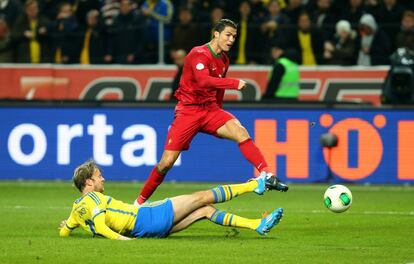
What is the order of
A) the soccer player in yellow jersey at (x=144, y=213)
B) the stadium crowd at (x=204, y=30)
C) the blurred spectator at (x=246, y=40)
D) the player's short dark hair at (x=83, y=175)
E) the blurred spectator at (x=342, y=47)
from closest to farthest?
the soccer player in yellow jersey at (x=144, y=213) → the player's short dark hair at (x=83, y=175) → the blurred spectator at (x=342, y=47) → the stadium crowd at (x=204, y=30) → the blurred spectator at (x=246, y=40)

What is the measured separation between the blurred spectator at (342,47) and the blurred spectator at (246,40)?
131cm

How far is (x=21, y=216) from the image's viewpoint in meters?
14.1

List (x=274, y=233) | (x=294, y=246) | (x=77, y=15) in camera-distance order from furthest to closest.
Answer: (x=77, y=15) < (x=274, y=233) < (x=294, y=246)

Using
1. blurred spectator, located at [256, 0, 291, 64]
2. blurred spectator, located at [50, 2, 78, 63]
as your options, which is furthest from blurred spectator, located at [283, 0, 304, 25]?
blurred spectator, located at [50, 2, 78, 63]

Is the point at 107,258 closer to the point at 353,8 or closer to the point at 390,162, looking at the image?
the point at 390,162

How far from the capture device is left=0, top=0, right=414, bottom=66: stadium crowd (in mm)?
21297

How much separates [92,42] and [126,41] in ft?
2.07

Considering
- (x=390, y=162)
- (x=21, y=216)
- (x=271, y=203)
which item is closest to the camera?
(x=21, y=216)

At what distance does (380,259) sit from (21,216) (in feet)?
17.7

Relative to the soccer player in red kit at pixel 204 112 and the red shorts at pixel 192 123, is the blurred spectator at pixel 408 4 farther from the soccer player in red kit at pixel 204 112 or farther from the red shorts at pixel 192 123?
the red shorts at pixel 192 123

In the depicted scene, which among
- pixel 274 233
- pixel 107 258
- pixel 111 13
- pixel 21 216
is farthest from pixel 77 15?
pixel 107 258

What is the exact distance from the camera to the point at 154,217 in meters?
11.3

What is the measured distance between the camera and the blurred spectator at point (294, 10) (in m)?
22.1

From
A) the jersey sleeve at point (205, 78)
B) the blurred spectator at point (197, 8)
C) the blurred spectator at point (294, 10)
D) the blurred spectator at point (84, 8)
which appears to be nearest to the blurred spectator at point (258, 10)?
the blurred spectator at point (294, 10)
